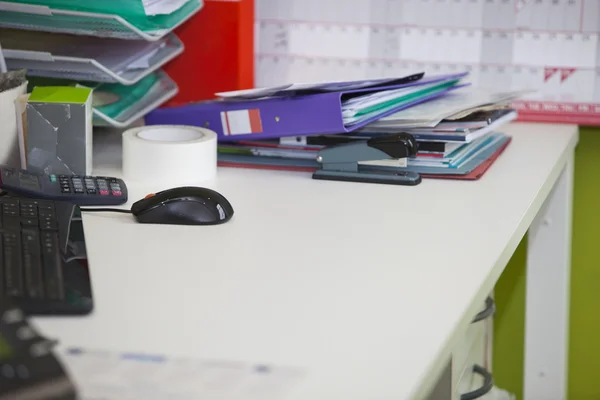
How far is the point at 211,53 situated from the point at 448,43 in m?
0.43

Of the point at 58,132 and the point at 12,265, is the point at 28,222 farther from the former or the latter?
the point at 58,132

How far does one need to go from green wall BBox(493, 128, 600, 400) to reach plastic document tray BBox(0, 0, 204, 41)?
809mm

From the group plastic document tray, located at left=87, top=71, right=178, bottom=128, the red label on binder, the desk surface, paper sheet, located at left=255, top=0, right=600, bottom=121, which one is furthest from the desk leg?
plastic document tray, located at left=87, top=71, right=178, bottom=128

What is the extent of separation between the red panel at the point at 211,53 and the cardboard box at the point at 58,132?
1.36 ft

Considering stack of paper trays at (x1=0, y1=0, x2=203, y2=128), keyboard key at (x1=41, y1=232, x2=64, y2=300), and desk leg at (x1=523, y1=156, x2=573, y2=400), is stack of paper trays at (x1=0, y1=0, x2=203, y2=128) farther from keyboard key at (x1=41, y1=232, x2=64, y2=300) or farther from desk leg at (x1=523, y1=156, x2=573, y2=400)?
desk leg at (x1=523, y1=156, x2=573, y2=400)

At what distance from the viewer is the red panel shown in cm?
160

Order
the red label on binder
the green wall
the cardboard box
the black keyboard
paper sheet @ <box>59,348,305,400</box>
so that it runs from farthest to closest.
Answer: the green wall → the red label on binder → the cardboard box → the black keyboard → paper sheet @ <box>59,348,305,400</box>

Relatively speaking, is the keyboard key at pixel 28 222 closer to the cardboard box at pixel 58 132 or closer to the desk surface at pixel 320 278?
the desk surface at pixel 320 278

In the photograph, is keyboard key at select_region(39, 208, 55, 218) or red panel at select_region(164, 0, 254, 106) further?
red panel at select_region(164, 0, 254, 106)

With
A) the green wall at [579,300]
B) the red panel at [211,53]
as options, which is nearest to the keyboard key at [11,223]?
the red panel at [211,53]

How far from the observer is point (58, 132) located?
47.7 inches

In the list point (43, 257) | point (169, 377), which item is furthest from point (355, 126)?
point (169, 377)

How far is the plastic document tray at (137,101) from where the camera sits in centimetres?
139

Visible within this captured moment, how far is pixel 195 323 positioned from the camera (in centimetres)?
72
